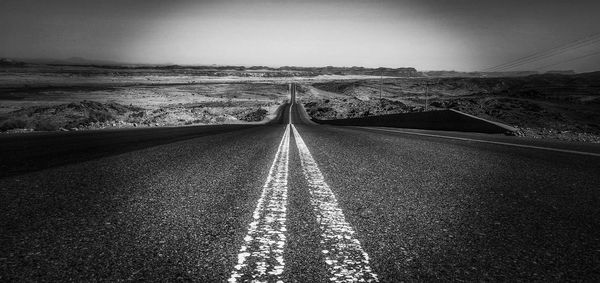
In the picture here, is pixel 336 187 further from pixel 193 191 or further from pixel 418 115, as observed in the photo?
pixel 418 115

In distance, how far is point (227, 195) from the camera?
4.16 meters

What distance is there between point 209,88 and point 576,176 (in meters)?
136

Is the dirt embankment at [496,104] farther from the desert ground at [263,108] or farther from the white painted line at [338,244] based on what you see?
the white painted line at [338,244]

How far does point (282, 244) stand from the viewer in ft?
8.66

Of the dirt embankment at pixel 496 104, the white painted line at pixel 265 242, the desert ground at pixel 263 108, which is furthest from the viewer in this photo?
the dirt embankment at pixel 496 104

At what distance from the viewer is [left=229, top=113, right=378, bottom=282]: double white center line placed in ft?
7.06

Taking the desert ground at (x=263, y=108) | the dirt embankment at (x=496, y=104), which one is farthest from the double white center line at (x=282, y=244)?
the desert ground at (x=263, y=108)

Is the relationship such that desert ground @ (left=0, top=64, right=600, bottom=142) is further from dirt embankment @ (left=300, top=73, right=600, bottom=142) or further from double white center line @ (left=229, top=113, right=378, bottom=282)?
double white center line @ (left=229, top=113, right=378, bottom=282)

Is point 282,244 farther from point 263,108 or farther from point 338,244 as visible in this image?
point 263,108

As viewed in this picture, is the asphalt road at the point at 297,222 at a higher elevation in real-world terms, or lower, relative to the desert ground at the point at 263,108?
higher

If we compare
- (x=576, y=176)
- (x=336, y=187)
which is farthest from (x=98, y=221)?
(x=576, y=176)

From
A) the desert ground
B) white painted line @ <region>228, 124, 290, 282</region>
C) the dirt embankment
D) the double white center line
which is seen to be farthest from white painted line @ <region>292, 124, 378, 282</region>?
the desert ground

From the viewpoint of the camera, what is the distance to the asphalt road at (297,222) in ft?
7.32

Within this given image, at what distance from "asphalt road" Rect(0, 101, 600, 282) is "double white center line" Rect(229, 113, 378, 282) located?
0.04 ft
